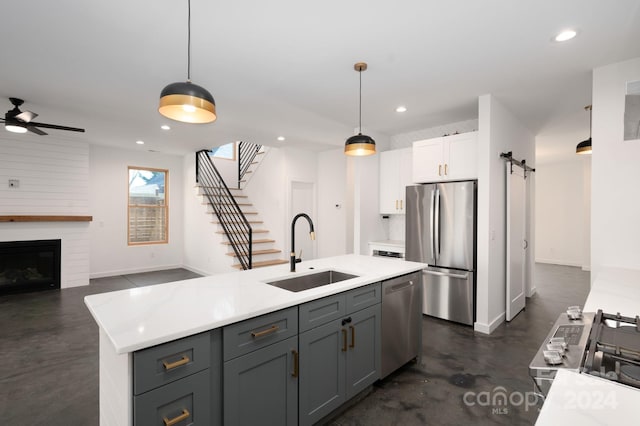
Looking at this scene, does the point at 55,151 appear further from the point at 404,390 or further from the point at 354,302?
the point at 404,390

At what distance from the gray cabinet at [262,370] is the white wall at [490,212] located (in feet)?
9.24

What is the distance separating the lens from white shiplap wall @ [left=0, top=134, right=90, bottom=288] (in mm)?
5273

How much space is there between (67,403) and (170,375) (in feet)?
6.06

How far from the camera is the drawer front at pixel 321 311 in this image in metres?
1.86

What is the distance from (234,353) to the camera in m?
1.51

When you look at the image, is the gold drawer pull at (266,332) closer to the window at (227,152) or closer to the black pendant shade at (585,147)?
the black pendant shade at (585,147)

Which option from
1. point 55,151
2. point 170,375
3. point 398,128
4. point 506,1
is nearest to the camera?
point 170,375

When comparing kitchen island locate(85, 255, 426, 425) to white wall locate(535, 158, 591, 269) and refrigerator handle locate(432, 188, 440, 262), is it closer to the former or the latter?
refrigerator handle locate(432, 188, 440, 262)

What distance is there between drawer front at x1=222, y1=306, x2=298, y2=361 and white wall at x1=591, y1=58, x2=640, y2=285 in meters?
2.95

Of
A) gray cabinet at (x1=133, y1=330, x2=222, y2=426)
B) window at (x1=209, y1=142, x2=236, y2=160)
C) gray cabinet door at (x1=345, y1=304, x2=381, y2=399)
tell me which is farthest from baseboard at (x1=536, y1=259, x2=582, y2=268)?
gray cabinet at (x1=133, y1=330, x2=222, y2=426)

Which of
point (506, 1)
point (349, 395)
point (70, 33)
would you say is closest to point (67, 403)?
point (349, 395)

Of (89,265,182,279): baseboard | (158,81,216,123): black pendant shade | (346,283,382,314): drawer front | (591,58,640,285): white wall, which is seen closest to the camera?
(158,81,216,123): black pendant shade

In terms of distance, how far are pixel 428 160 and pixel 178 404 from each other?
402cm

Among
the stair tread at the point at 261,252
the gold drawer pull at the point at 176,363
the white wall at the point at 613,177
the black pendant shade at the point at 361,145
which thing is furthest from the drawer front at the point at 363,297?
the stair tread at the point at 261,252
